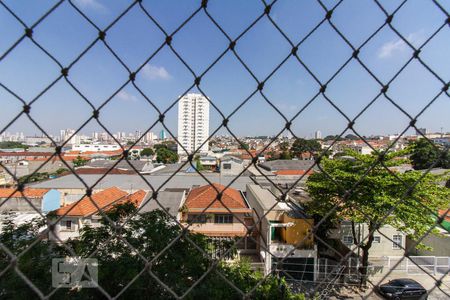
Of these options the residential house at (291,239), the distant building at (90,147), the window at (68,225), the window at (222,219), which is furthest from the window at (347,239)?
the distant building at (90,147)

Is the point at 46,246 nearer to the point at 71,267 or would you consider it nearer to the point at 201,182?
the point at 71,267

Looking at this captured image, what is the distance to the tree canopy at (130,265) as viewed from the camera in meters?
1.91

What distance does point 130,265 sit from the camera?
85.2 inches

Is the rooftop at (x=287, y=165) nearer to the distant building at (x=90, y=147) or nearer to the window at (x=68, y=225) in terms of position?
the window at (x=68, y=225)

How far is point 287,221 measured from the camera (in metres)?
5.96

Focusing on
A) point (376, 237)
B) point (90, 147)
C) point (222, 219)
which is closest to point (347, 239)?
point (376, 237)

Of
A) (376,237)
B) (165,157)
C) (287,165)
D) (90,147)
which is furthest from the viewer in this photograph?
(90,147)

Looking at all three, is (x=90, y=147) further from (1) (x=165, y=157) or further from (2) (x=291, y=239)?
(2) (x=291, y=239)

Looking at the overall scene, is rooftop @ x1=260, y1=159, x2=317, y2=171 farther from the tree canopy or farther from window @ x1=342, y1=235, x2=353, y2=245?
the tree canopy

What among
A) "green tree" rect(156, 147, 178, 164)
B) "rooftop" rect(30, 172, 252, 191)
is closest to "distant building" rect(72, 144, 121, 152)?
"green tree" rect(156, 147, 178, 164)

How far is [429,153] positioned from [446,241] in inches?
533

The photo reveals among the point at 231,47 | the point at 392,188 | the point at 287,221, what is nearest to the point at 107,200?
the point at 287,221

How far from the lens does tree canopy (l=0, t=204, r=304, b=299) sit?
1.91 metres

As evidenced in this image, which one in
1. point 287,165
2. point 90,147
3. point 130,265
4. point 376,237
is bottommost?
point 376,237
